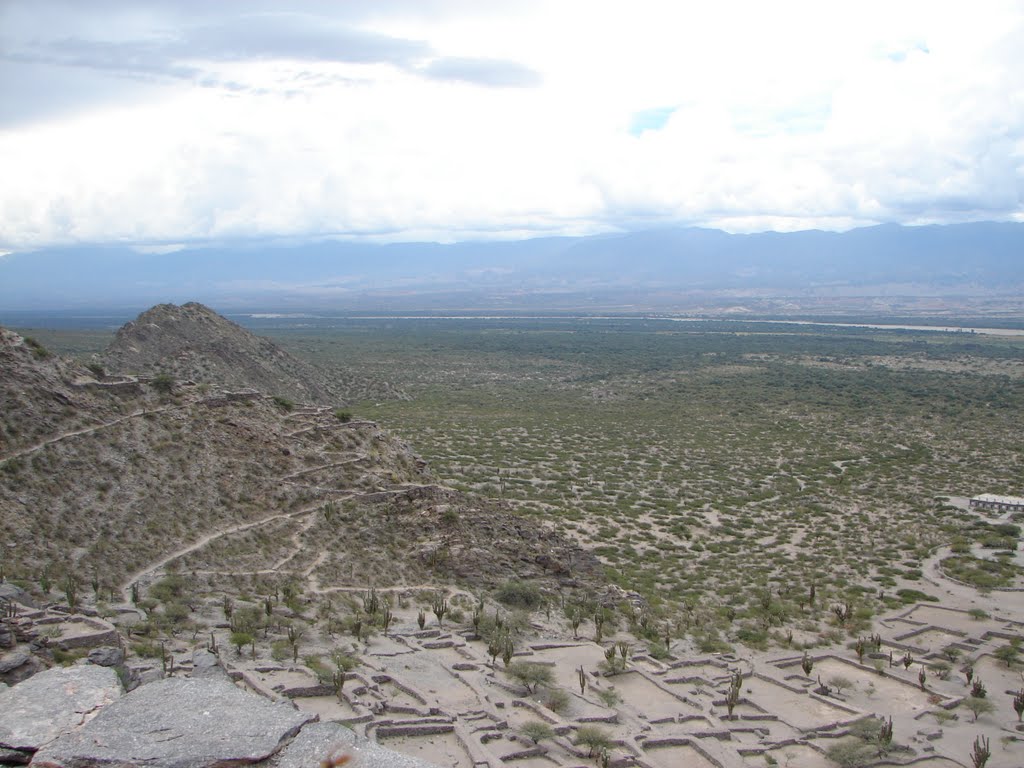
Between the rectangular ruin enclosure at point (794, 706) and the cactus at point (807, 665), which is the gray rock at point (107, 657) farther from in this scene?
the cactus at point (807, 665)

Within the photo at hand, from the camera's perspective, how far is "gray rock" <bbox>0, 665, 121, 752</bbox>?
848cm

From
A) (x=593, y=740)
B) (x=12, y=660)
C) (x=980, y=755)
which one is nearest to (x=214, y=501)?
(x=12, y=660)

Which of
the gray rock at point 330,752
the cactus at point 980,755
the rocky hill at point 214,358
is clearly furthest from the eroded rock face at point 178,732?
the rocky hill at point 214,358

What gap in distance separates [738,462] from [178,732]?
132 ft

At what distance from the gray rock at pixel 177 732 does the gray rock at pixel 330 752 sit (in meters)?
0.15

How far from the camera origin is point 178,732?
28.2ft

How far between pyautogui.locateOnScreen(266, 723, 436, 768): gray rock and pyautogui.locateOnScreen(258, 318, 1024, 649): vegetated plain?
49.0ft

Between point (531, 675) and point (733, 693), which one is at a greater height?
point (531, 675)

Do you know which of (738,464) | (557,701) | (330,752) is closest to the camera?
(330,752)

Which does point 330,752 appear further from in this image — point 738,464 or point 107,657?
point 738,464

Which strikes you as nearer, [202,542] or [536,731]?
[536,731]

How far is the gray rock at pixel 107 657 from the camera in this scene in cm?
1302

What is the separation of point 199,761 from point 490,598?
14.5 m

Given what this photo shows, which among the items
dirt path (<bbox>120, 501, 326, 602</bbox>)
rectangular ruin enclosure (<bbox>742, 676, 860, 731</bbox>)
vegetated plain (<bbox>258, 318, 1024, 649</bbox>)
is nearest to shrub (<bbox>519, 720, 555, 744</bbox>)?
rectangular ruin enclosure (<bbox>742, 676, 860, 731</bbox>)
